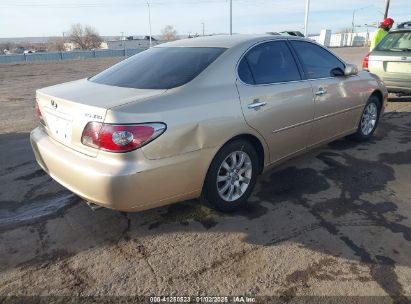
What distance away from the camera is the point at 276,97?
3.56 metres

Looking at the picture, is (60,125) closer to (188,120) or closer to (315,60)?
(188,120)

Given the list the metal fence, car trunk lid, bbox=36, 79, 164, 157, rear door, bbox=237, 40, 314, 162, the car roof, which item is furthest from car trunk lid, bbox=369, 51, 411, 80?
the metal fence

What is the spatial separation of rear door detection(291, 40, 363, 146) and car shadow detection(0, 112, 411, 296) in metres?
0.58

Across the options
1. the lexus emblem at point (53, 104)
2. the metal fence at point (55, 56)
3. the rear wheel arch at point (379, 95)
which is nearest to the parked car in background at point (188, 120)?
the lexus emblem at point (53, 104)

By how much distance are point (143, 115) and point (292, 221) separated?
1683 millimetres

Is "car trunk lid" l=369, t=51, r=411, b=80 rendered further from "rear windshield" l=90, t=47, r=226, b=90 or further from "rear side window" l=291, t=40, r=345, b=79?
"rear windshield" l=90, t=47, r=226, b=90

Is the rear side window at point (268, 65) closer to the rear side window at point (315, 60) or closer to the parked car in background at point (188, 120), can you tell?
the parked car in background at point (188, 120)

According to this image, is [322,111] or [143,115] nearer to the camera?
[143,115]

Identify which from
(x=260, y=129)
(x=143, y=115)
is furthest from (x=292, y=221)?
(x=143, y=115)

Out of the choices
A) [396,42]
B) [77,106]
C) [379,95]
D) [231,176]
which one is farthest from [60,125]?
[396,42]

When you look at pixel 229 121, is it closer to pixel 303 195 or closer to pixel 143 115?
pixel 143 115

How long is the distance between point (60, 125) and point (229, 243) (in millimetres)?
1719

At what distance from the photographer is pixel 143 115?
8.45 feet

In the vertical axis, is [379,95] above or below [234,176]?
above
